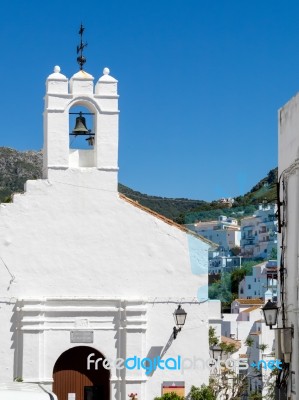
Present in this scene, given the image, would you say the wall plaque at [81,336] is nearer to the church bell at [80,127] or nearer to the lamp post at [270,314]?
the church bell at [80,127]

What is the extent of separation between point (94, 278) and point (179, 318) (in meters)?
1.97

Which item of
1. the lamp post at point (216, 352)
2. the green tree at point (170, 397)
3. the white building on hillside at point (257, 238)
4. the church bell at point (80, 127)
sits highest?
the white building on hillside at point (257, 238)

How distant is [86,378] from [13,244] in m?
3.21

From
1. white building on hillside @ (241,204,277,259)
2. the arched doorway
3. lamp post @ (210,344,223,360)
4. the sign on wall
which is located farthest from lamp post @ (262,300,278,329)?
white building on hillside @ (241,204,277,259)

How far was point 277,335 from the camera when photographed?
2078 centimetres

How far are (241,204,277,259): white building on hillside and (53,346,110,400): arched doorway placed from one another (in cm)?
5879

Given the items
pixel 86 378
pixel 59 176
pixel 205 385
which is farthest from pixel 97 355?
pixel 59 176

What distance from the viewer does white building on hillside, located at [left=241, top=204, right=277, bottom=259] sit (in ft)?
291

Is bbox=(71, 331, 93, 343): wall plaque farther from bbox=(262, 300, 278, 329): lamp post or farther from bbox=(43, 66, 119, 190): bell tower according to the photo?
bbox=(262, 300, 278, 329): lamp post

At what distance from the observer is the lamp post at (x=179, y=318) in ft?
78.8

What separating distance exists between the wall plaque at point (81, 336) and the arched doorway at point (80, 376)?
7.0 inches

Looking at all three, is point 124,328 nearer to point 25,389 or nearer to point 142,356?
point 142,356

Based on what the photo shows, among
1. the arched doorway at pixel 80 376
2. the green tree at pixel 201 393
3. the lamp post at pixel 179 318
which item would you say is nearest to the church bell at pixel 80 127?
the lamp post at pixel 179 318

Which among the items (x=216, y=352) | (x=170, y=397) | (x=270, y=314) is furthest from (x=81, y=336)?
(x=270, y=314)
